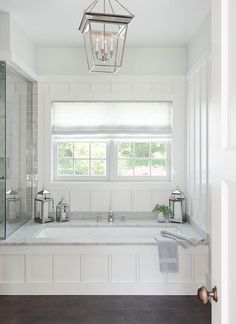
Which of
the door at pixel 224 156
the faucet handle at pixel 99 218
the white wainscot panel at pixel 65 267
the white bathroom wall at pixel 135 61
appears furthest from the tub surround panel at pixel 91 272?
the door at pixel 224 156

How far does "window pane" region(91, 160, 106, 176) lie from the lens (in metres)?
4.99

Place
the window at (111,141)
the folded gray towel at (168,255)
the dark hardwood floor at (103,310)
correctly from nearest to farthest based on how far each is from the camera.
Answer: the dark hardwood floor at (103,310)
the folded gray towel at (168,255)
the window at (111,141)

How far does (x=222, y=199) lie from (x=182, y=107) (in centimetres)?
370

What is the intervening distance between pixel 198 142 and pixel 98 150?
140 centimetres

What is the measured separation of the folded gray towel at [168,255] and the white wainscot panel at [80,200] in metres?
1.43

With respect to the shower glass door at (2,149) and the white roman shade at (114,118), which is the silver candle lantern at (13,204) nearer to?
the shower glass door at (2,149)

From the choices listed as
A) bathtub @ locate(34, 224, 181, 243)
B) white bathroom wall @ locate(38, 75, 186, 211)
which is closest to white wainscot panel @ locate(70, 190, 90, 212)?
white bathroom wall @ locate(38, 75, 186, 211)

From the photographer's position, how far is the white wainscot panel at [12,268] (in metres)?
3.79

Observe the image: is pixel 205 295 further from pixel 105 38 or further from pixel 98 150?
pixel 98 150

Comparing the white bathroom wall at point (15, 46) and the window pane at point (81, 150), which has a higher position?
the white bathroom wall at point (15, 46)

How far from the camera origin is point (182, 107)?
4832 millimetres

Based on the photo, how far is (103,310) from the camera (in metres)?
3.42

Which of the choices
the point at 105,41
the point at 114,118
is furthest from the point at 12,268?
the point at 105,41

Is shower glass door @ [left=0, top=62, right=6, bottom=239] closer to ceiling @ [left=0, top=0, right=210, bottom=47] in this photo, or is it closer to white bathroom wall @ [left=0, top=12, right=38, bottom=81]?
white bathroom wall @ [left=0, top=12, right=38, bottom=81]
